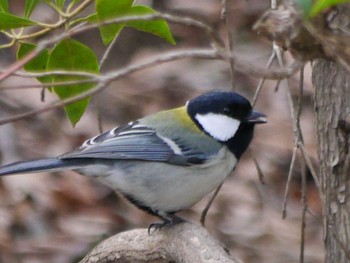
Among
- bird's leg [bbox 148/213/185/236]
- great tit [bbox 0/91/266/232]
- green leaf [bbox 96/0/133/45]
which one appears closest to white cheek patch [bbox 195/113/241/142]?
great tit [bbox 0/91/266/232]

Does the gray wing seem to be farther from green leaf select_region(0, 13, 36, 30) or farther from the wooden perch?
→ green leaf select_region(0, 13, 36, 30)

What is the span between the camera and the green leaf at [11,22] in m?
2.25

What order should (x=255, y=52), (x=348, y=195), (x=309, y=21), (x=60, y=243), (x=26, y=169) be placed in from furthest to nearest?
(x=255, y=52)
(x=60, y=243)
(x=26, y=169)
(x=348, y=195)
(x=309, y=21)

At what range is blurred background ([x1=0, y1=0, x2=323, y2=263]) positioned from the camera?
5098mm

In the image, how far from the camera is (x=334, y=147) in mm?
2402

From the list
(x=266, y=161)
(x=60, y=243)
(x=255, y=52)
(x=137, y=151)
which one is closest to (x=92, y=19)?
(x=137, y=151)

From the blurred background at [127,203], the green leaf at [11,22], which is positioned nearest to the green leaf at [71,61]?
the green leaf at [11,22]

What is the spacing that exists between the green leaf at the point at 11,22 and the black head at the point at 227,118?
3.57 ft

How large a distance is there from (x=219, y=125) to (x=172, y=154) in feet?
0.65

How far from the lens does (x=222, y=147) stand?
10.6ft

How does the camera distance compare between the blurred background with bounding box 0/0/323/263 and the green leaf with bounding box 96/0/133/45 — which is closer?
the green leaf with bounding box 96/0/133/45

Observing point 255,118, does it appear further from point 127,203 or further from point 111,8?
point 127,203

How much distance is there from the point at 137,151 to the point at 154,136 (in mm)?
104

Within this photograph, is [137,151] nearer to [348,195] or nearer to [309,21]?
[348,195]
